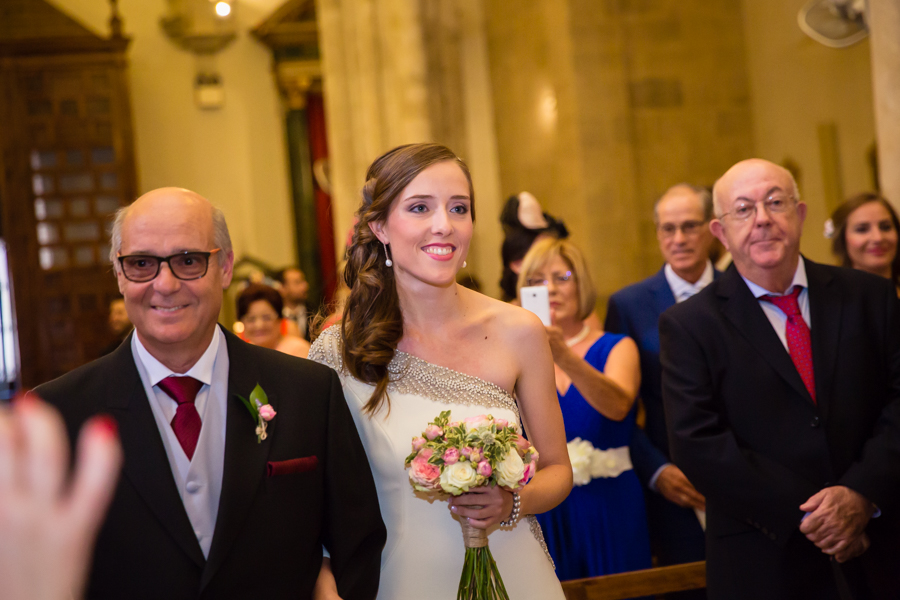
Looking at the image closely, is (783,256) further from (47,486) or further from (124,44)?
(124,44)

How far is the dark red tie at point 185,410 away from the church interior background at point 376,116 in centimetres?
388

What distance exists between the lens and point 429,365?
2.56 metres

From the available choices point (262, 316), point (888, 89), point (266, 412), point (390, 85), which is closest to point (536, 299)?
point (266, 412)

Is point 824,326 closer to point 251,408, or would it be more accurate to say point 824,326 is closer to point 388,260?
point 388,260

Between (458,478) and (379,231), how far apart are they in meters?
A: 0.89

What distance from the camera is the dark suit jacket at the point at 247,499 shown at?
6.42 feet

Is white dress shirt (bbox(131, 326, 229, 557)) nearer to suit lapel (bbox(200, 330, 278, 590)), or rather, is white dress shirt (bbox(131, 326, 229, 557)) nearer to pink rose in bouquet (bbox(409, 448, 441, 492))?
suit lapel (bbox(200, 330, 278, 590))

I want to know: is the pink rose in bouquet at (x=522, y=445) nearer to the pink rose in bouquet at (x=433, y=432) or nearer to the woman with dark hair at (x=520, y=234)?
the pink rose in bouquet at (x=433, y=432)

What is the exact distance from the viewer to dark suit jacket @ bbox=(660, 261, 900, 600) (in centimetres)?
281

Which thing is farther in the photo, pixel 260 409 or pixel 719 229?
pixel 719 229

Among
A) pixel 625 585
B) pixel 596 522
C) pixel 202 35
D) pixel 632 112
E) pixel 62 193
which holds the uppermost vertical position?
pixel 202 35

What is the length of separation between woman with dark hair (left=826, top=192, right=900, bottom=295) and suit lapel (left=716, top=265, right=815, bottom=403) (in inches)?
55.9

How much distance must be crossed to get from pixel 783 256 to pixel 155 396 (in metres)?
2.11

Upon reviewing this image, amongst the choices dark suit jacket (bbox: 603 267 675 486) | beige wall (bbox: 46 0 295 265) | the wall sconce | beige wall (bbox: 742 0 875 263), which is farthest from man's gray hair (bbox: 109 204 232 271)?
the wall sconce
